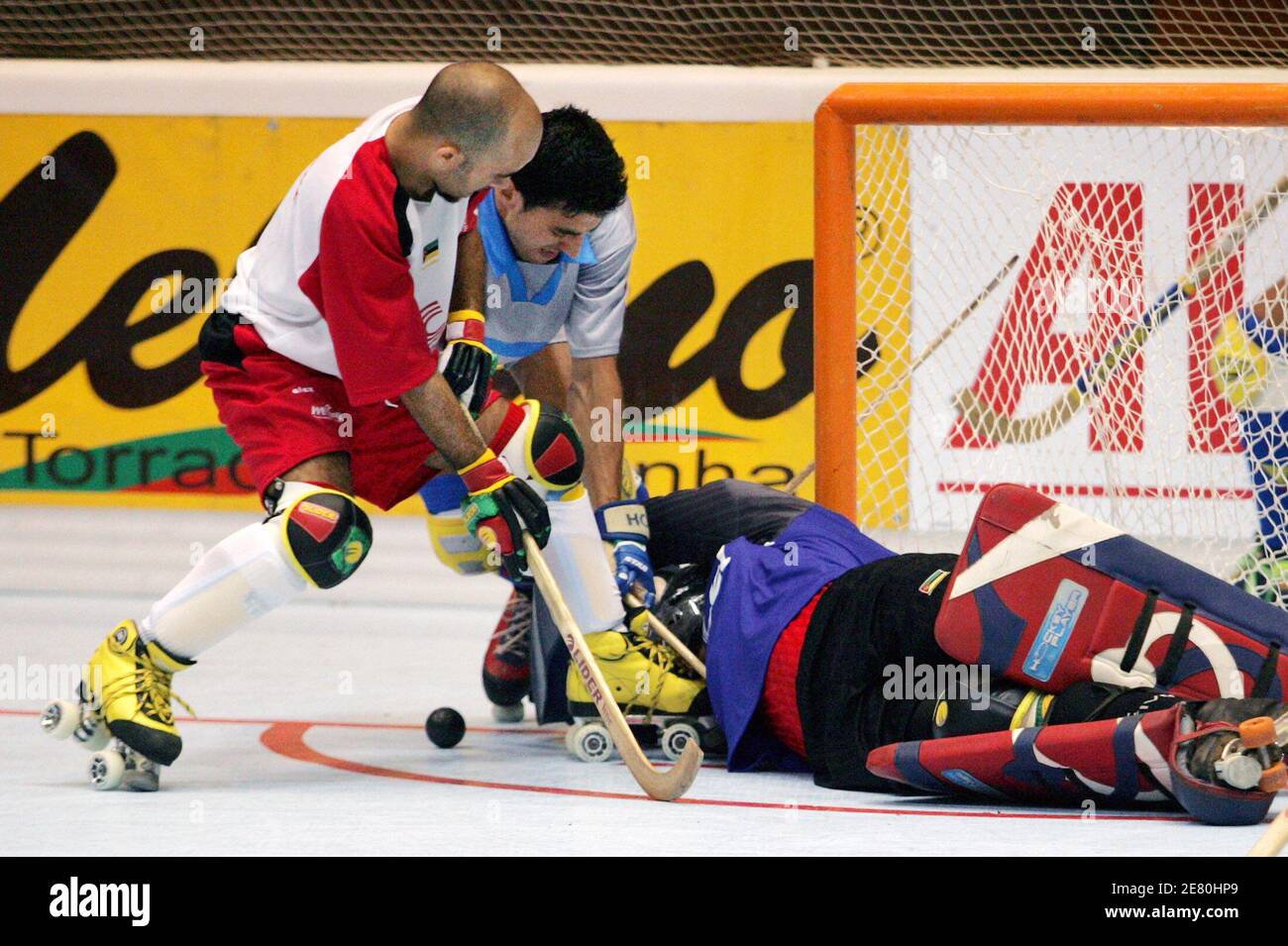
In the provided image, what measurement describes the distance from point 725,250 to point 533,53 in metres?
1.23

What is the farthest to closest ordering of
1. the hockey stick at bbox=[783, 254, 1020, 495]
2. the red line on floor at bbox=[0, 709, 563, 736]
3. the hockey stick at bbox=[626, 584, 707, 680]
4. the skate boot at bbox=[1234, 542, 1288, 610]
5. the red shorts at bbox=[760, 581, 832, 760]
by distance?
the hockey stick at bbox=[783, 254, 1020, 495]
the skate boot at bbox=[1234, 542, 1288, 610]
the red line on floor at bbox=[0, 709, 563, 736]
the hockey stick at bbox=[626, 584, 707, 680]
the red shorts at bbox=[760, 581, 832, 760]

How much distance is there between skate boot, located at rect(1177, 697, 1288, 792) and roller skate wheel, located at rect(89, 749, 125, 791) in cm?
162

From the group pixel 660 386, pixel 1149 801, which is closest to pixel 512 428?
pixel 1149 801

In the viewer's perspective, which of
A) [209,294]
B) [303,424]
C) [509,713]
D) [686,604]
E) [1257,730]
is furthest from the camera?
[209,294]

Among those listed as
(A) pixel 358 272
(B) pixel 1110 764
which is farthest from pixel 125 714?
(B) pixel 1110 764

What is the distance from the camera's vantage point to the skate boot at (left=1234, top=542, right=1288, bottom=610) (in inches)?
147

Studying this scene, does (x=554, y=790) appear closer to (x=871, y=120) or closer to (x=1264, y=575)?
(x=871, y=120)

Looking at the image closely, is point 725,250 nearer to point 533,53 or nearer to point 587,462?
point 533,53

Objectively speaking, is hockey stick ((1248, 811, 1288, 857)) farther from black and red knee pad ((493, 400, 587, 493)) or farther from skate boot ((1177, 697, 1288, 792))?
black and red knee pad ((493, 400, 587, 493))

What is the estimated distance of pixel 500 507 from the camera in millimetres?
2707

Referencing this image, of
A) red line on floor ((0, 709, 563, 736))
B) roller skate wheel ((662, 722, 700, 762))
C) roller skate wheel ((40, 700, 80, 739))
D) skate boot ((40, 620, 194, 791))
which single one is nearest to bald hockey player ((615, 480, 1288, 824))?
roller skate wheel ((662, 722, 700, 762))

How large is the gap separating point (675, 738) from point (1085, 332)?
1691 mm

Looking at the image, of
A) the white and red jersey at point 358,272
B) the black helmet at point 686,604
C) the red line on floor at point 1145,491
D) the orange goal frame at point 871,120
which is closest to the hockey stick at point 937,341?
the red line on floor at point 1145,491

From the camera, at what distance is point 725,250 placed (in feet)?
18.6
